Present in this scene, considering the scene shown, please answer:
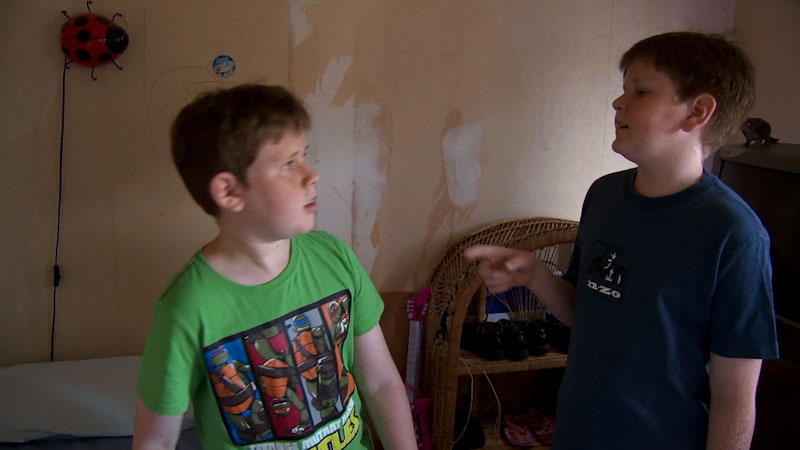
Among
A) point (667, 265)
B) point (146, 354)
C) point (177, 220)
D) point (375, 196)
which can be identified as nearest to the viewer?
point (146, 354)

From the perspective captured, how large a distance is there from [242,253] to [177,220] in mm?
941

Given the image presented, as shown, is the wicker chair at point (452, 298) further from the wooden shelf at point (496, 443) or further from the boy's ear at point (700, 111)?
the boy's ear at point (700, 111)

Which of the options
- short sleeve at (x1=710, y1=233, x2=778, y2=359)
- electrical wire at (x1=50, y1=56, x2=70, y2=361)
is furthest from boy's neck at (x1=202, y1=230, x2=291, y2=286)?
electrical wire at (x1=50, y1=56, x2=70, y2=361)

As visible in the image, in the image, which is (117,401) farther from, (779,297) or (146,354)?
(779,297)

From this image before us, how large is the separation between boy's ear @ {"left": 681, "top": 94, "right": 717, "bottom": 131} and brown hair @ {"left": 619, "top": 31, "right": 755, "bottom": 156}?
0.03 feet

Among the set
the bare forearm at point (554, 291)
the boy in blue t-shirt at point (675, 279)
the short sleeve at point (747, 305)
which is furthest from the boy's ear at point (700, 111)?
the bare forearm at point (554, 291)

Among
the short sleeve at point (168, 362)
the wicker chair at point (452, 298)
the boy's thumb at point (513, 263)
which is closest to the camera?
the short sleeve at point (168, 362)

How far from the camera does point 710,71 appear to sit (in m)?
0.95

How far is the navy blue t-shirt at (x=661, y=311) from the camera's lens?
2.84 ft

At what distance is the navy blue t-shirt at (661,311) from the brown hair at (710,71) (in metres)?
0.12

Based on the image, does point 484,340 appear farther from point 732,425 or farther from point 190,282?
point 190,282

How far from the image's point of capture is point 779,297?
1403 millimetres

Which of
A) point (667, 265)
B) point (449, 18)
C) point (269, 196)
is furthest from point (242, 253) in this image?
point (449, 18)

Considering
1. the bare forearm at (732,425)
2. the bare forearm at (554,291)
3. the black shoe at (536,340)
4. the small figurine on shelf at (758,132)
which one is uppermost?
the small figurine on shelf at (758,132)
